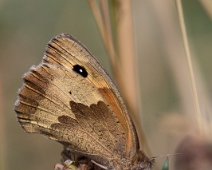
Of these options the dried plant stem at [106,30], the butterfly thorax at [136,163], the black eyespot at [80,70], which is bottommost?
the butterfly thorax at [136,163]

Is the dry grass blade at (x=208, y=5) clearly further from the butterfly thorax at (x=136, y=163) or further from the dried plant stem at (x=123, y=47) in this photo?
the butterfly thorax at (x=136, y=163)

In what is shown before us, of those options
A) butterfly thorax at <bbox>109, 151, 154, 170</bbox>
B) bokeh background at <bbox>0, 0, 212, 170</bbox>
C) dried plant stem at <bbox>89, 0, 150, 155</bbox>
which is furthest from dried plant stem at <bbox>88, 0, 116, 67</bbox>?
bokeh background at <bbox>0, 0, 212, 170</bbox>

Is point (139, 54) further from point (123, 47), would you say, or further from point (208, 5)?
point (123, 47)

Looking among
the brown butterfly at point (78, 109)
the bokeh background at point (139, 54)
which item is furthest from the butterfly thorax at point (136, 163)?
the bokeh background at point (139, 54)

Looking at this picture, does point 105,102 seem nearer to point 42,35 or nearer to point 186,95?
point 186,95

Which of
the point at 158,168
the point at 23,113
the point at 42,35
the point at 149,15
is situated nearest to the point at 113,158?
the point at 158,168

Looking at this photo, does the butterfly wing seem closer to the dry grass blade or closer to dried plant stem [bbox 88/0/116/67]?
dried plant stem [bbox 88/0/116/67]

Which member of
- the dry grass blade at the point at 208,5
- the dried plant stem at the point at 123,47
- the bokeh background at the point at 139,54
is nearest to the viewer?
the dried plant stem at the point at 123,47
